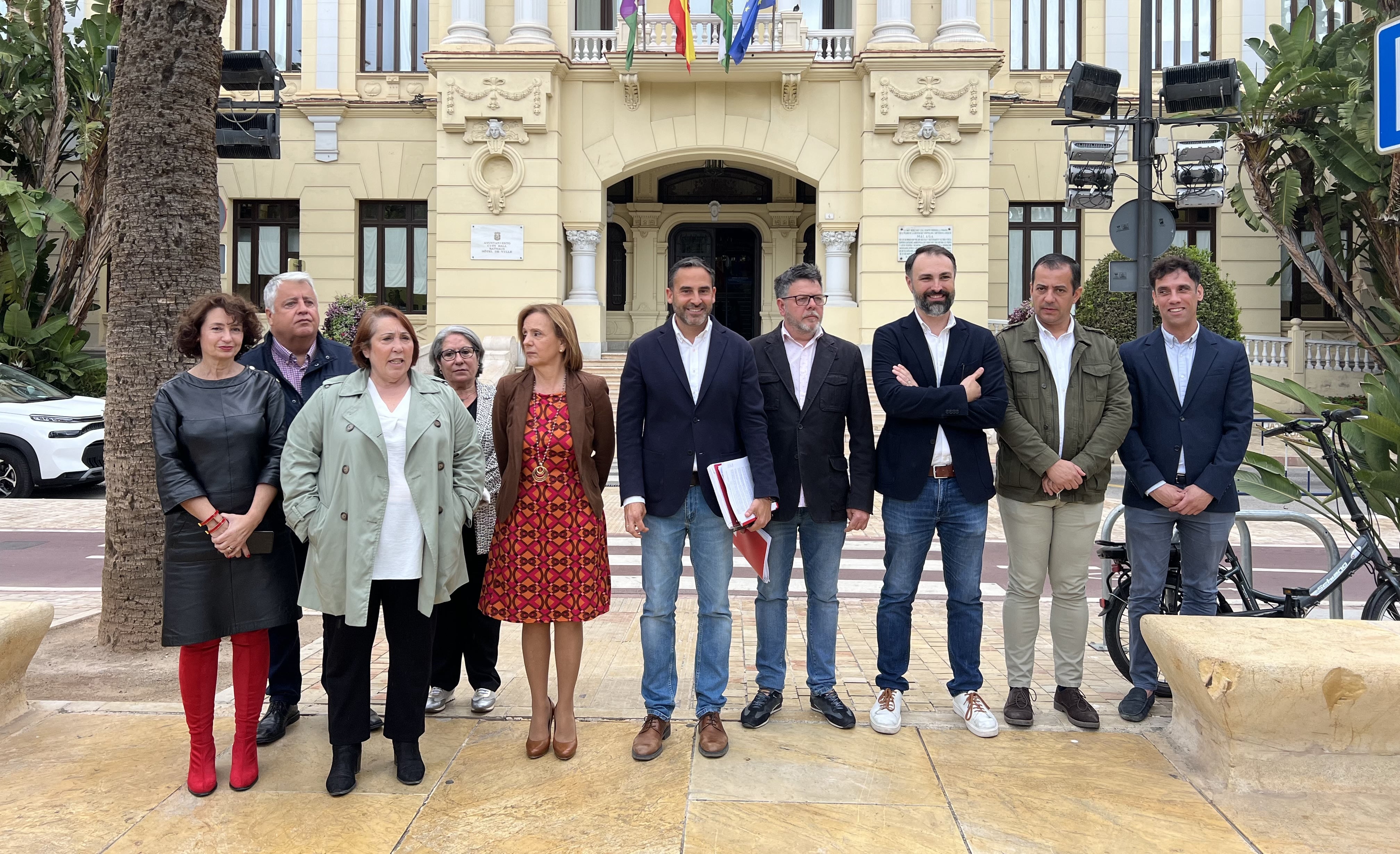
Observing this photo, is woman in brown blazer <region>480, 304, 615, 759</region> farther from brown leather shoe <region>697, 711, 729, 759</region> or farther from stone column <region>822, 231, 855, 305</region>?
stone column <region>822, 231, 855, 305</region>

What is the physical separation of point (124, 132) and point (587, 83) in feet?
49.2

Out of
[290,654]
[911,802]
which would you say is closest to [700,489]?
[911,802]

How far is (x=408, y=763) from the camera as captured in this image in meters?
4.10

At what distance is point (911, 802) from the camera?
388 centimetres

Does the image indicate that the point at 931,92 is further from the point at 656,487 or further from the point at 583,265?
the point at 656,487

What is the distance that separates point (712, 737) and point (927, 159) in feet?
55.5

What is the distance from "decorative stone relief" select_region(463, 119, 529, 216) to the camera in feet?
63.2

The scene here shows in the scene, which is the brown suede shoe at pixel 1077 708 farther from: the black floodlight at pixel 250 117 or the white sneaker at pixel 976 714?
the black floodlight at pixel 250 117

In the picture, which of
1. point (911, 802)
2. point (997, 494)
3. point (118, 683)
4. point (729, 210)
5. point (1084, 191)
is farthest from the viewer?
point (729, 210)

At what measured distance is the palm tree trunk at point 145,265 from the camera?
5.71 meters

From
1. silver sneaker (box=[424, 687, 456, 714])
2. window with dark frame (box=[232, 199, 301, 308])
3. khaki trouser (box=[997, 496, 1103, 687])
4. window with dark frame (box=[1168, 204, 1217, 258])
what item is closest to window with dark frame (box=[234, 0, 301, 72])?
window with dark frame (box=[232, 199, 301, 308])

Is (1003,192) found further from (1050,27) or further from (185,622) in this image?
(185,622)

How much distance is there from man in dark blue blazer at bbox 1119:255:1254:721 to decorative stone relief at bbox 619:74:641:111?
16.0 meters

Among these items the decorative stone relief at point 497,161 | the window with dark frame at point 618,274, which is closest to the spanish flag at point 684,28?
the decorative stone relief at point 497,161
